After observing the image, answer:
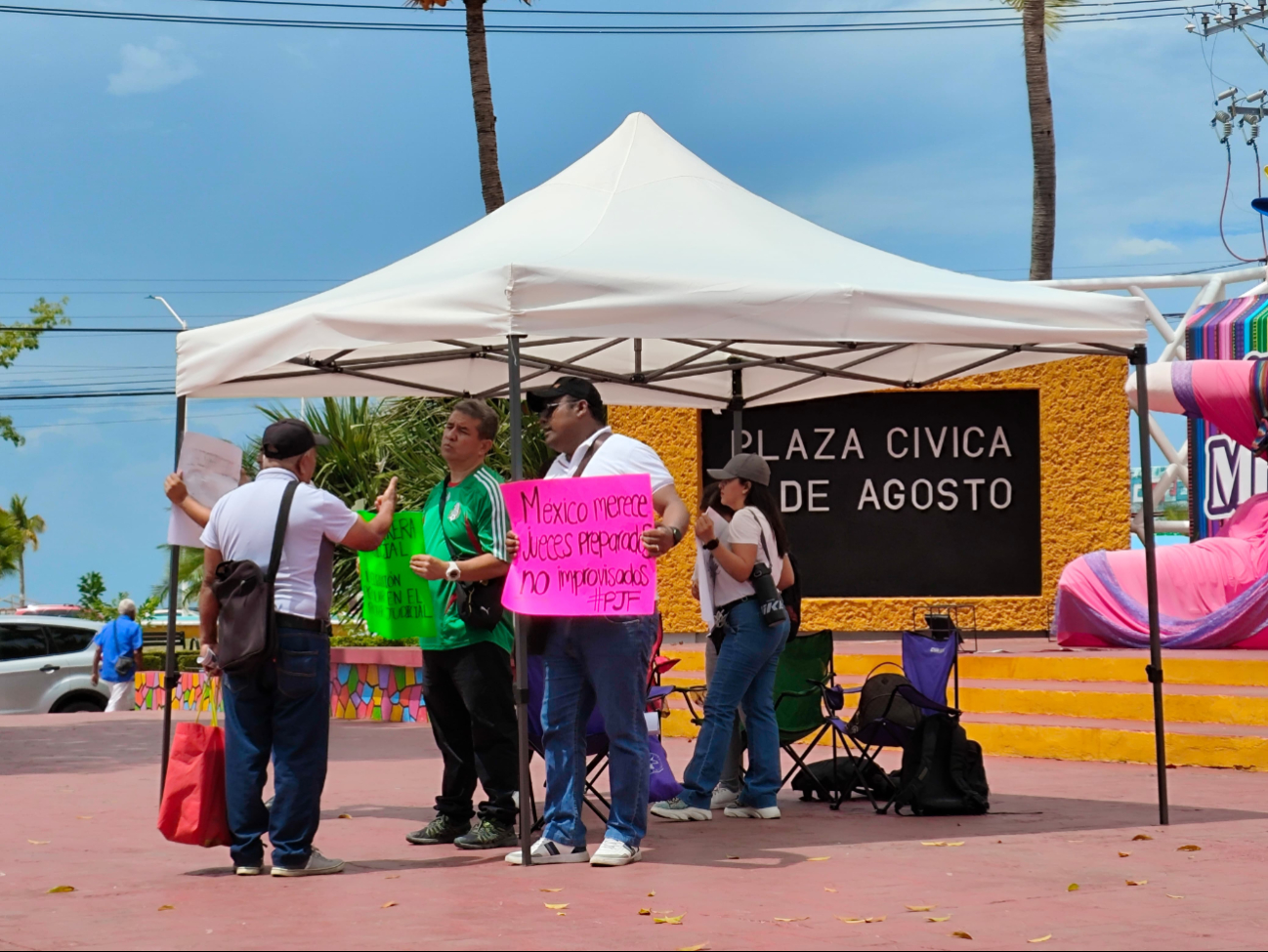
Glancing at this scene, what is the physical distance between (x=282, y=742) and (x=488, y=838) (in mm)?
1208

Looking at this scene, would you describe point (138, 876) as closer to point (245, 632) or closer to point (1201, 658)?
point (245, 632)

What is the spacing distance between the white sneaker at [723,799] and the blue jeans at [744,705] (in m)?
0.39

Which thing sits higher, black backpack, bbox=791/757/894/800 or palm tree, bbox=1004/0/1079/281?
palm tree, bbox=1004/0/1079/281

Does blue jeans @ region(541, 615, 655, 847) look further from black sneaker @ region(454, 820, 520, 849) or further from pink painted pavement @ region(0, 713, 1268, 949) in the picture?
black sneaker @ region(454, 820, 520, 849)

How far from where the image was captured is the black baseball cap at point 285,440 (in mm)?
6566

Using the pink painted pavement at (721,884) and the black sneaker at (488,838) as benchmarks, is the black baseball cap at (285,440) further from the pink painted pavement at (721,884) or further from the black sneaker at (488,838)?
the black sneaker at (488,838)

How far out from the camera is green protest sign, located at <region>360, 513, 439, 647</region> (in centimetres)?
732

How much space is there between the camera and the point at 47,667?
Answer: 1945cm

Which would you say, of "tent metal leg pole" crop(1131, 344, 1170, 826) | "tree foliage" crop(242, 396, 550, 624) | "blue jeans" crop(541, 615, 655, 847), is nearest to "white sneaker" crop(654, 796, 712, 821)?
"blue jeans" crop(541, 615, 655, 847)

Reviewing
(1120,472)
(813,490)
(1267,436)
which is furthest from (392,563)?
(1120,472)

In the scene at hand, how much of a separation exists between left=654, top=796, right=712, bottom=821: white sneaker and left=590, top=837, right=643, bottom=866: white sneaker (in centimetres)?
142

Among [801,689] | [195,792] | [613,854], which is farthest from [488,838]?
[801,689]

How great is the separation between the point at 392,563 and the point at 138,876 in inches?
71.2

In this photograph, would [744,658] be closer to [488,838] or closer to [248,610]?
[488,838]
